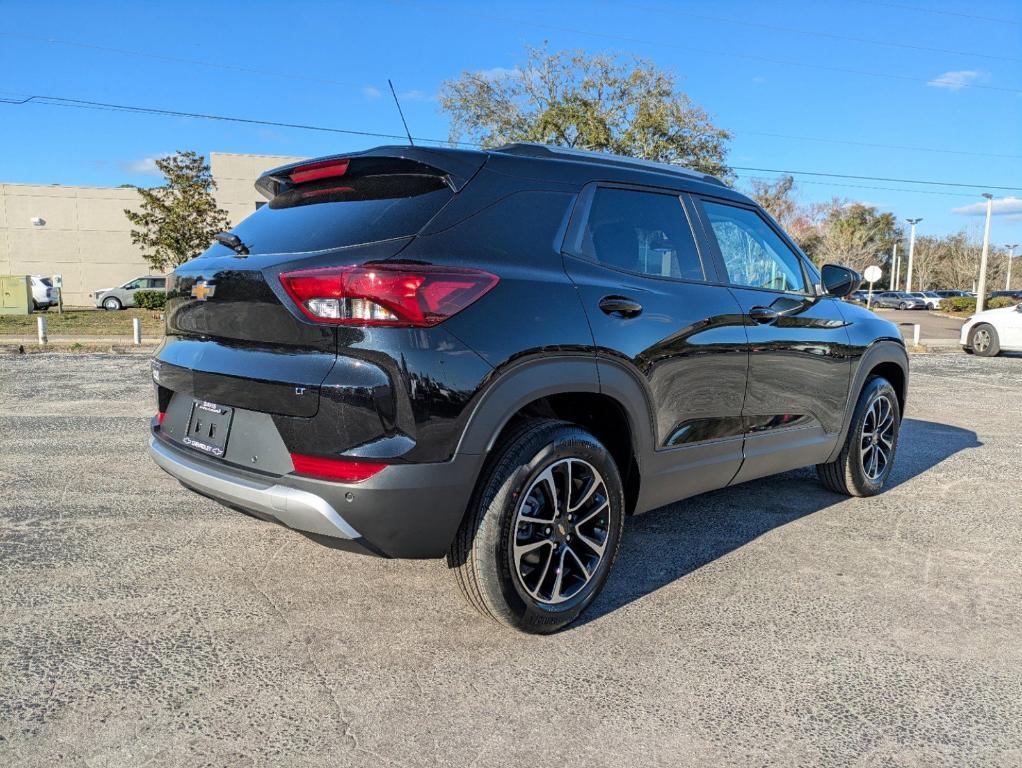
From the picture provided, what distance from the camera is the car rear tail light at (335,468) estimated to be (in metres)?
2.50

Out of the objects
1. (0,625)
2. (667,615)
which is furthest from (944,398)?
(0,625)

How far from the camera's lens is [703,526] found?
14.2 feet

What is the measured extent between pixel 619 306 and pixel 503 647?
137cm

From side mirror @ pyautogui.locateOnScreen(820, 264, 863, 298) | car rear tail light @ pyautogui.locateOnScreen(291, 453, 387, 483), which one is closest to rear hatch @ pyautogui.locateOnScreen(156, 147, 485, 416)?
car rear tail light @ pyautogui.locateOnScreen(291, 453, 387, 483)

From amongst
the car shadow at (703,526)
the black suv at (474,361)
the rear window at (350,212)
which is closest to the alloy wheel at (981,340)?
the car shadow at (703,526)

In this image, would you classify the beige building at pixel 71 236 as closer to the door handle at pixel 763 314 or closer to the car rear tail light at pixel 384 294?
the door handle at pixel 763 314

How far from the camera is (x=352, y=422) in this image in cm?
250

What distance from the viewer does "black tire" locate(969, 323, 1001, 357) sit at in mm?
17587

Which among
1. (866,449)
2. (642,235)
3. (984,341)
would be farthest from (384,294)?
(984,341)

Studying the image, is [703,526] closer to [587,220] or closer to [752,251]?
[752,251]

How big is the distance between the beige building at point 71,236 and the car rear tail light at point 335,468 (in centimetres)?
4024

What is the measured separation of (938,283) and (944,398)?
322 feet

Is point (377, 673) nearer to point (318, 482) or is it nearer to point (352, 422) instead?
point (318, 482)

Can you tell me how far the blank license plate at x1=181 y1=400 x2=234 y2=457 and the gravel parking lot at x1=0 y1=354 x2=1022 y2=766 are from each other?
678mm
